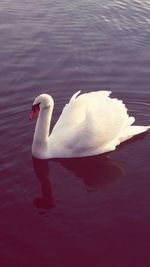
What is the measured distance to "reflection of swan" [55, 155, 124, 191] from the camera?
11.3 m

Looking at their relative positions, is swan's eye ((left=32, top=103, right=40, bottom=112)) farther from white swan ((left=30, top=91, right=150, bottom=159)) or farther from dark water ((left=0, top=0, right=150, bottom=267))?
dark water ((left=0, top=0, right=150, bottom=267))

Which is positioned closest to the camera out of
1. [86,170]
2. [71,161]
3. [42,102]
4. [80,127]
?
[42,102]

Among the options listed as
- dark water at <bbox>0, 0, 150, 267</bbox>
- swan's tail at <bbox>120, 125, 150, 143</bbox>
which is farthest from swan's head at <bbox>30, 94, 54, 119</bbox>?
swan's tail at <bbox>120, 125, 150, 143</bbox>

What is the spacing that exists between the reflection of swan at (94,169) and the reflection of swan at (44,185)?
0.42m

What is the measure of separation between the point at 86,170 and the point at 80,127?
3.29 ft

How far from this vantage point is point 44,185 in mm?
10977

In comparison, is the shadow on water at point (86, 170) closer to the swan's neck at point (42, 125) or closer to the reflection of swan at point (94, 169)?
the reflection of swan at point (94, 169)

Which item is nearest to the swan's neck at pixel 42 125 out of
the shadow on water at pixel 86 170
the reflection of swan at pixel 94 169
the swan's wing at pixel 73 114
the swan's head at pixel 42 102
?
the swan's head at pixel 42 102

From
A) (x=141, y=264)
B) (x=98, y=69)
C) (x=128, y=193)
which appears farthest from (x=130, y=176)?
(x=98, y=69)

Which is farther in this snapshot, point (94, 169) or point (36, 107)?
point (94, 169)

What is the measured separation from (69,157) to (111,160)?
976 mm

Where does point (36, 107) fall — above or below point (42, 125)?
above

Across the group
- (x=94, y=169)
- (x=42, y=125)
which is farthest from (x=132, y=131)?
(x=42, y=125)

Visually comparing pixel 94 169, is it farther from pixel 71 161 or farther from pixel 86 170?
pixel 71 161
